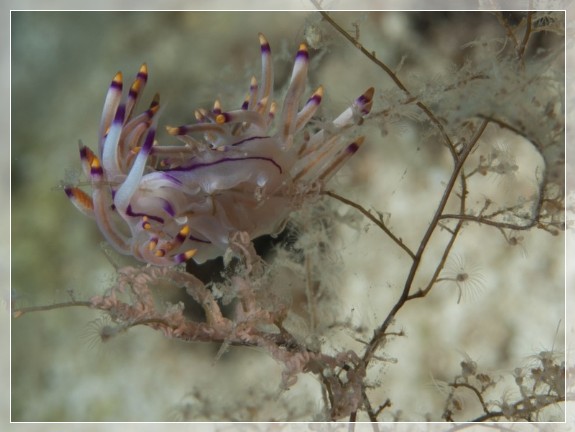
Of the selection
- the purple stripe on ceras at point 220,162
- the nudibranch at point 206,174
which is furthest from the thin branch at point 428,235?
the purple stripe on ceras at point 220,162

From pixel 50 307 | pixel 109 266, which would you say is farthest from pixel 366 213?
pixel 109 266

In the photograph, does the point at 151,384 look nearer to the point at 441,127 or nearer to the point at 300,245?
the point at 300,245

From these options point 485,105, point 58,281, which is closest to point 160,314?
point 485,105

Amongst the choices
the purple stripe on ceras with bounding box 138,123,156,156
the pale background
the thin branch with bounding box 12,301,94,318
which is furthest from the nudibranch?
the pale background

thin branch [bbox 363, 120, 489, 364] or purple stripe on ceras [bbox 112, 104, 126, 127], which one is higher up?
purple stripe on ceras [bbox 112, 104, 126, 127]

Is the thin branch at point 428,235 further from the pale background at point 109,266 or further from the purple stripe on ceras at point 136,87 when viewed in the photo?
the purple stripe on ceras at point 136,87

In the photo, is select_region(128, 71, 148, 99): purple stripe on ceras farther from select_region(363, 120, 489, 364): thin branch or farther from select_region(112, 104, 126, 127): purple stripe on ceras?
select_region(363, 120, 489, 364): thin branch

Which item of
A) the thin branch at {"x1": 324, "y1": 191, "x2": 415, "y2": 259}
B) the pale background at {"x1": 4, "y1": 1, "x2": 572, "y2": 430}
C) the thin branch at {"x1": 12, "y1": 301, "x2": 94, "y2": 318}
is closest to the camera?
the thin branch at {"x1": 12, "y1": 301, "x2": 94, "y2": 318}

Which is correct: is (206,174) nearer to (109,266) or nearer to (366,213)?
(366,213)

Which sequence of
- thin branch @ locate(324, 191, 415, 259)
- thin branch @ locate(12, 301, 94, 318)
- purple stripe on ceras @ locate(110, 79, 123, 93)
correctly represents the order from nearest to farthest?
1. thin branch @ locate(12, 301, 94, 318)
2. thin branch @ locate(324, 191, 415, 259)
3. purple stripe on ceras @ locate(110, 79, 123, 93)
